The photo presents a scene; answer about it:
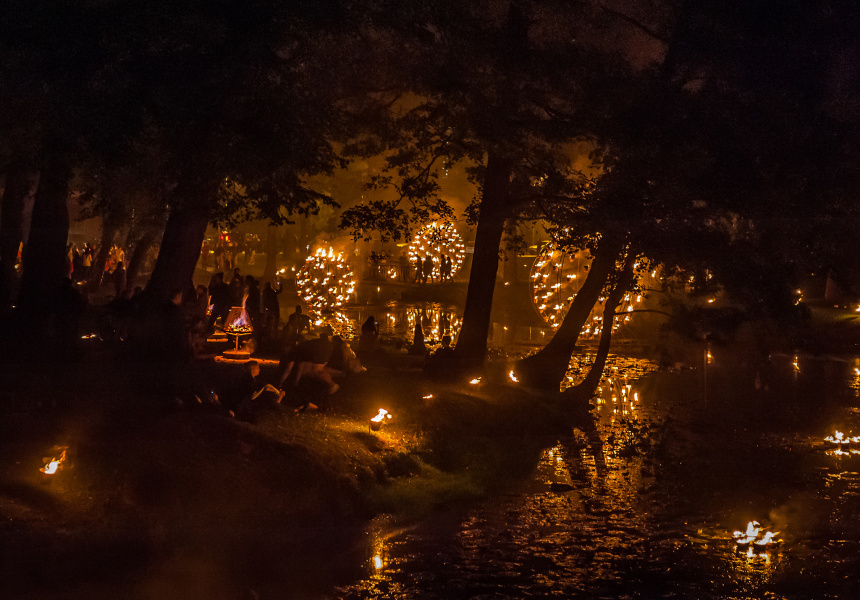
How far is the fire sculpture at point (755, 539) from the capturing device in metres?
9.89

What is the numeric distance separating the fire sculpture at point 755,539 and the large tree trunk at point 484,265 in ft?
26.6

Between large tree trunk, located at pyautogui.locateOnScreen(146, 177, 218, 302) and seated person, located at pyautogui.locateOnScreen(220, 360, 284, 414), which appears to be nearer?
seated person, located at pyautogui.locateOnScreen(220, 360, 284, 414)

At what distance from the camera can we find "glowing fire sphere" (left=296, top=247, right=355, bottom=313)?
3525 centimetres

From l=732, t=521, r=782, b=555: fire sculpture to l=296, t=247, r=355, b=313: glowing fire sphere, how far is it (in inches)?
1001

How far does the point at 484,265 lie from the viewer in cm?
1817

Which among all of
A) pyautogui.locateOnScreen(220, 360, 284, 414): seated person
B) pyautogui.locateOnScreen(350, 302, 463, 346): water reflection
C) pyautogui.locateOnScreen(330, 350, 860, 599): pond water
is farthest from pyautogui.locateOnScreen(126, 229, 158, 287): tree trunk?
pyautogui.locateOnScreen(330, 350, 860, 599): pond water

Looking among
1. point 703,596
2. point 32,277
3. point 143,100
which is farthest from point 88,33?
point 703,596

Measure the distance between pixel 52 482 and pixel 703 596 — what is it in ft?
22.1

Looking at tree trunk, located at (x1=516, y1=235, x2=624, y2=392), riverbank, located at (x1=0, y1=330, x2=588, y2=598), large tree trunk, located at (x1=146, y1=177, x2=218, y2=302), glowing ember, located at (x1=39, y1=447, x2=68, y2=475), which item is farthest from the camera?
tree trunk, located at (x1=516, y1=235, x2=624, y2=392)

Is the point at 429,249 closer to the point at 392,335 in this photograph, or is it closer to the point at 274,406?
the point at 392,335

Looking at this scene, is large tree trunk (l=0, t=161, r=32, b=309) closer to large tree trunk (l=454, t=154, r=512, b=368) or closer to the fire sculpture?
large tree trunk (l=454, t=154, r=512, b=368)

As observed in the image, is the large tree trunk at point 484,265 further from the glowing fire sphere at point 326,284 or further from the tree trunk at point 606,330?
the glowing fire sphere at point 326,284

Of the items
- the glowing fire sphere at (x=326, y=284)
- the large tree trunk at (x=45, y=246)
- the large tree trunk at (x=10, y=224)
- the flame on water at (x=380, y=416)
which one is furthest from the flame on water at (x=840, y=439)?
the glowing fire sphere at (x=326, y=284)

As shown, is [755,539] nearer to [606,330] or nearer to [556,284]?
[606,330]
